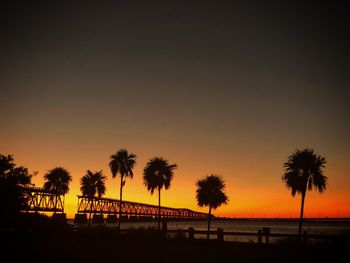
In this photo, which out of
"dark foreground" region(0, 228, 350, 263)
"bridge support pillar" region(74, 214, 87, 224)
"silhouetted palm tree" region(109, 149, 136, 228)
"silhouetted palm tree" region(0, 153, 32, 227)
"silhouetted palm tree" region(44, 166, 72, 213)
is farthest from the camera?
"bridge support pillar" region(74, 214, 87, 224)

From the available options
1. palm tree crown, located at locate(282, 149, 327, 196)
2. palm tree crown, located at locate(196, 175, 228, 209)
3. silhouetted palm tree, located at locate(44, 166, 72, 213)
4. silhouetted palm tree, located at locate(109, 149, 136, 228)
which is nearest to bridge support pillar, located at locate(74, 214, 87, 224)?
silhouetted palm tree, located at locate(44, 166, 72, 213)

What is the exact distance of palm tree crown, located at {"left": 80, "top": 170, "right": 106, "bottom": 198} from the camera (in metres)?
83.2

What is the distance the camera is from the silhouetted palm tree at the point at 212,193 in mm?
56250

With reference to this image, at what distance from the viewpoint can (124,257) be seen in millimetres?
21688

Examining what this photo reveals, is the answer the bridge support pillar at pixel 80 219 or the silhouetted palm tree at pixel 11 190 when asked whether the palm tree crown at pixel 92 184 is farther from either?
the bridge support pillar at pixel 80 219

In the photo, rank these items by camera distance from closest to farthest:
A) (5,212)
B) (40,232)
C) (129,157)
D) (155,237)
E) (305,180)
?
(155,237) → (40,232) → (5,212) → (305,180) → (129,157)

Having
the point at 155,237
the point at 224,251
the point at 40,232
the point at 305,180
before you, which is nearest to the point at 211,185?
the point at 305,180

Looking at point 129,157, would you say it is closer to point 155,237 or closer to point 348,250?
point 155,237

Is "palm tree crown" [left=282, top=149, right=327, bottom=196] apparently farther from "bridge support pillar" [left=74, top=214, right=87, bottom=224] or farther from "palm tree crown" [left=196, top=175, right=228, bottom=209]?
"bridge support pillar" [left=74, top=214, right=87, bottom=224]

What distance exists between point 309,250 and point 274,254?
7.05ft

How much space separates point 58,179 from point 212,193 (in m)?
41.7

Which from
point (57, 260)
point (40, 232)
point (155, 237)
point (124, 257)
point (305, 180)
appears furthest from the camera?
point (305, 180)

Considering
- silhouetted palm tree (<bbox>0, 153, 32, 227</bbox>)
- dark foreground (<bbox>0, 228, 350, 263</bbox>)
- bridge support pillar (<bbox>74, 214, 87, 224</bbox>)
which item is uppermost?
silhouetted palm tree (<bbox>0, 153, 32, 227</bbox>)

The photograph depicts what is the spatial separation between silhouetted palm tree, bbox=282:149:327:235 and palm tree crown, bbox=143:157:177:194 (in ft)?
75.3
